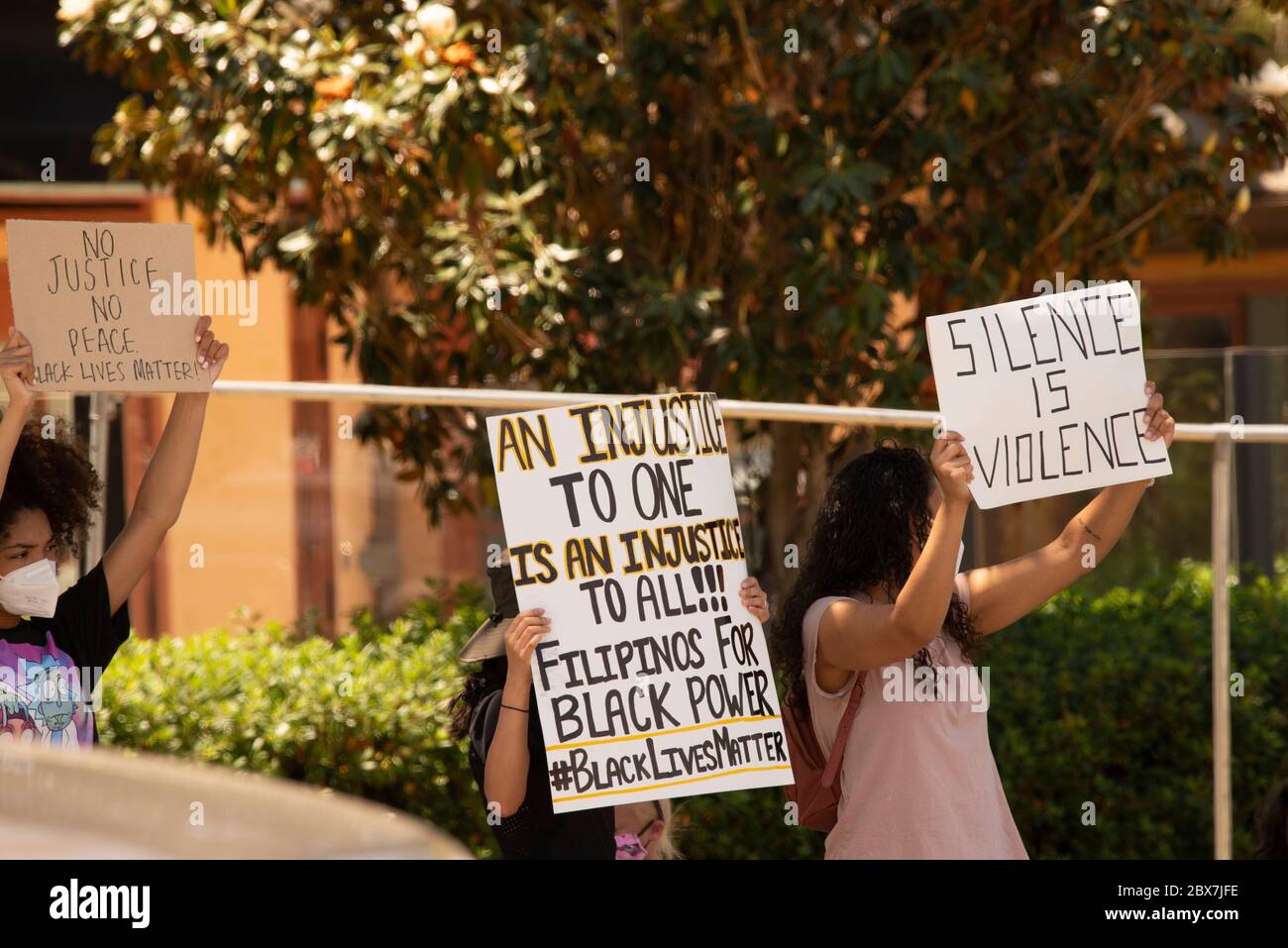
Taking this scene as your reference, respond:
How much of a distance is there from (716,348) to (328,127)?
63.5 inches

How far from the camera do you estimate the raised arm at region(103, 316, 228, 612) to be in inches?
129

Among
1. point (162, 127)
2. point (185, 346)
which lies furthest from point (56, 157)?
point (185, 346)

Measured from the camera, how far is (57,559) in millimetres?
3389

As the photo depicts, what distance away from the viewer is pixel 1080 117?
6.46m

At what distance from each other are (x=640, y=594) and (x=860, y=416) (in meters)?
1.27

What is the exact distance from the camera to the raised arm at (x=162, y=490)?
3.28 meters

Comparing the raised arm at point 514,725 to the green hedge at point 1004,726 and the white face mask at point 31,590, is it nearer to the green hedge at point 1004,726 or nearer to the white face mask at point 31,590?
the white face mask at point 31,590

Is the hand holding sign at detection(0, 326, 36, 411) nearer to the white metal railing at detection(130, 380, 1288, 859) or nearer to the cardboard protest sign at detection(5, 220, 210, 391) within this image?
the cardboard protest sign at detection(5, 220, 210, 391)

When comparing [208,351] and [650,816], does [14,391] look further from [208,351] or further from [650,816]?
[650,816]

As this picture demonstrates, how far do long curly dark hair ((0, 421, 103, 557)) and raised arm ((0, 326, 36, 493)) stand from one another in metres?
0.05

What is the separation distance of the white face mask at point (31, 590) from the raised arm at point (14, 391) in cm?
18

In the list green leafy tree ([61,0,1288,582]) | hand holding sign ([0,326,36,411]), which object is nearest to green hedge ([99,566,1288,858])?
green leafy tree ([61,0,1288,582])

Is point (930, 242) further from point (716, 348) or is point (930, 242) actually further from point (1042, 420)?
point (1042, 420)

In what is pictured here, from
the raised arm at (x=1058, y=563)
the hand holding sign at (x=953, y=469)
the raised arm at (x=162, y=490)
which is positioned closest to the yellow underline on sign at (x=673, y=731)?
the raised arm at (x=1058, y=563)
